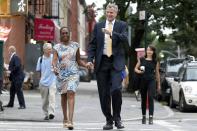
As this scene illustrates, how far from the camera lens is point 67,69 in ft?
43.2

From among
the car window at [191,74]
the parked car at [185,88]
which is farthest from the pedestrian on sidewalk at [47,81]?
the car window at [191,74]

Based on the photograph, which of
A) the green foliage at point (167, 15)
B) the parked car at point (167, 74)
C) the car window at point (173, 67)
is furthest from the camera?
the green foliage at point (167, 15)

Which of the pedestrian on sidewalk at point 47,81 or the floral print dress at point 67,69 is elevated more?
the floral print dress at point 67,69

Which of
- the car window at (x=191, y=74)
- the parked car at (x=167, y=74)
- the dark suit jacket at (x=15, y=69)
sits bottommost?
the parked car at (x=167, y=74)

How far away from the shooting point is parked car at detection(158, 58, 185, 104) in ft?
91.8

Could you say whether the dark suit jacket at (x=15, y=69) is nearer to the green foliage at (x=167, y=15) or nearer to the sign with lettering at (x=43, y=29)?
the green foliage at (x=167, y=15)

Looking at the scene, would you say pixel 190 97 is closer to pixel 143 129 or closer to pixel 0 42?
pixel 0 42

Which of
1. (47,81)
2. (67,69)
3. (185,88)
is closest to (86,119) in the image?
(47,81)

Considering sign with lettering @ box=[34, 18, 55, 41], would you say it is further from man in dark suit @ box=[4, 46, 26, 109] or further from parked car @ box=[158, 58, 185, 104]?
man in dark suit @ box=[4, 46, 26, 109]

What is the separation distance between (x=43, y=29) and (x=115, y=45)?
95.1ft

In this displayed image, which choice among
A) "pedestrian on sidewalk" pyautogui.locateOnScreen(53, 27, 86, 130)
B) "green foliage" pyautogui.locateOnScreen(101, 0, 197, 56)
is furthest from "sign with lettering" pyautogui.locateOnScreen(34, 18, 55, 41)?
"pedestrian on sidewalk" pyautogui.locateOnScreen(53, 27, 86, 130)

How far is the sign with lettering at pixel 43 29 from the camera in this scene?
4081 centimetres

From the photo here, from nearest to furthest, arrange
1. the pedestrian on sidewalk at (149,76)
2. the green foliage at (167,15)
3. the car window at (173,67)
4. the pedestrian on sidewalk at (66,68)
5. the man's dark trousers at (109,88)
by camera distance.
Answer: the man's dark trousers at (109,88), the pedestrian on sidewalk at (66,68), the pedestrian on sidewalk at (149,76), the car window at (173,67), the green foliage at (167,15)

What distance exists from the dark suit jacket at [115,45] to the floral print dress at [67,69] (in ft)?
2.56
